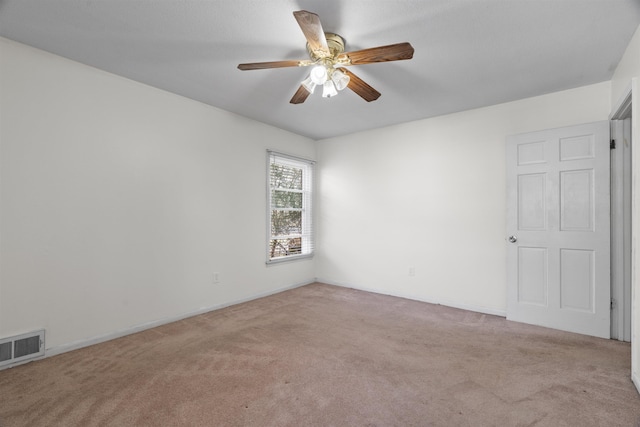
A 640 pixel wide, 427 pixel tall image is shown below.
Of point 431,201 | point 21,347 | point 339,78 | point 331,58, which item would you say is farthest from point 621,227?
point 21,347

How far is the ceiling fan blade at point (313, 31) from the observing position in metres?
1.60

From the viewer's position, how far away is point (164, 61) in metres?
2.58

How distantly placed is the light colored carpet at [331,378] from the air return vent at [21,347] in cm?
9

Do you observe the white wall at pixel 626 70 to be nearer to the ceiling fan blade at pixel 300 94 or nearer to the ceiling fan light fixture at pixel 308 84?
the ceiling fan light fixture at pixel 308 84

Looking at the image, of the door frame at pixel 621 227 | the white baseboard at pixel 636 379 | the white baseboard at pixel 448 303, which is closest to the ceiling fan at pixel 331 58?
the door frame at pixel 621 227

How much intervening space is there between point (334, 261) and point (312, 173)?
5.26 feet

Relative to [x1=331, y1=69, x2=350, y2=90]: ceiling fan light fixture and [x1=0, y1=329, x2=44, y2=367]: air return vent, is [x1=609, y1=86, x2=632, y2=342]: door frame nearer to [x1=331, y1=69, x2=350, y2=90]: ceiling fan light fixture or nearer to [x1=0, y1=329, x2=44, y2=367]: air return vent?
[x1=331, y1=69, x2=350, y2=90]: ceiling fan light fixture

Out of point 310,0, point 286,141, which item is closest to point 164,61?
point 310,0

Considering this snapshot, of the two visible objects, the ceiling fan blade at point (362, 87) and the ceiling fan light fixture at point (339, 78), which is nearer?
the ceiling fan light fixture at point (339, 78)

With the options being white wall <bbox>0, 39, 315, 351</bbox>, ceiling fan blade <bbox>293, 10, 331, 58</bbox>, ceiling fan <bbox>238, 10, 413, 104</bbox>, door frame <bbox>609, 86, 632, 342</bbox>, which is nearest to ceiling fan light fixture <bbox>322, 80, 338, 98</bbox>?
ceiling fan <bbox>238, 10, 413, 104</bbox>

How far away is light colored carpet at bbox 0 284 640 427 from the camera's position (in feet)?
5.71

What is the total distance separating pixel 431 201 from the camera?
13.2 feet

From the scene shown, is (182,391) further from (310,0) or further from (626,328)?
(626,328)

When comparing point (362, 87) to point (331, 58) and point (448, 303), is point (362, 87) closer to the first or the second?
point (331, 58)
